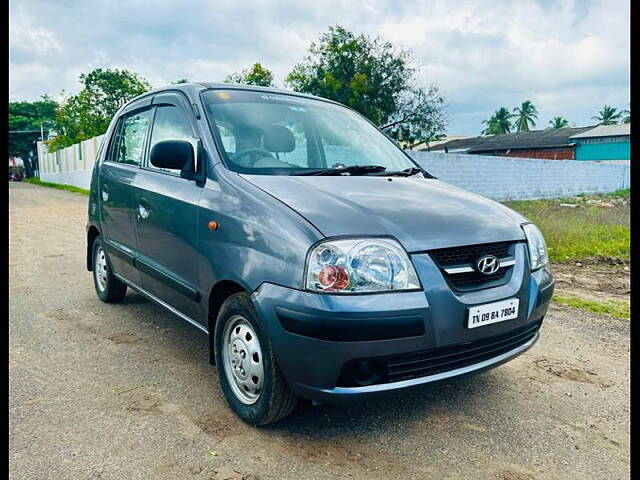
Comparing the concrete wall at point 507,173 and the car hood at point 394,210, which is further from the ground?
the concrete wall at point 507,173

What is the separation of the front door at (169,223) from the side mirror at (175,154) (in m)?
0.12

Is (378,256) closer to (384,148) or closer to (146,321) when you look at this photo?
(384,148)

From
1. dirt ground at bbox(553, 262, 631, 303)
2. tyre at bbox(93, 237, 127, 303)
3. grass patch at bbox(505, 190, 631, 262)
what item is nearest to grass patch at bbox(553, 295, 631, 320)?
dirt ground at bbox(553, 262, 631, 303)

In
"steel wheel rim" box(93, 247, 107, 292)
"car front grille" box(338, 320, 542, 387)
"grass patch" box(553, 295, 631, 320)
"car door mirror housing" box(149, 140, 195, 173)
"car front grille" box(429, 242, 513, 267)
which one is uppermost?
"car door mirror housing" box(149, 140, 195, 173)

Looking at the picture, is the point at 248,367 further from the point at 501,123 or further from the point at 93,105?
the point at 501,123

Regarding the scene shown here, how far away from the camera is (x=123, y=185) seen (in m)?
3.93

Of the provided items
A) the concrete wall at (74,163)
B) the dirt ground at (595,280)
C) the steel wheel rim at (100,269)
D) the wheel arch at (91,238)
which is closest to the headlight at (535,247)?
the dirt ground at (595,280)

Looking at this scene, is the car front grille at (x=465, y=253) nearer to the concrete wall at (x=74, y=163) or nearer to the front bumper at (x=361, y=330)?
the front bumper at (x=361, y=330)

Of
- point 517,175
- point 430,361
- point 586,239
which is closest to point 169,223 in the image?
point 430,361

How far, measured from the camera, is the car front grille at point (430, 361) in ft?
7.47

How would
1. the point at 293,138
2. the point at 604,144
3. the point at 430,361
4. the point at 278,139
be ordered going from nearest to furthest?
1. the point at 430,361
2. the point at 278,139
3. the point at 293,138
4. the point at 604,144

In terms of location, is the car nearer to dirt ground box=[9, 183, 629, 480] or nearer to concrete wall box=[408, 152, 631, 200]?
dirt ground box=[9, 183, 629, 480]

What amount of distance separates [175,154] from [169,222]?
0.47 meters

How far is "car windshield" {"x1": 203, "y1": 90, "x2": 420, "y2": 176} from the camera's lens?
302 cm
